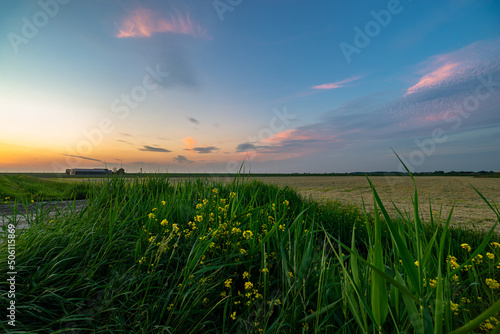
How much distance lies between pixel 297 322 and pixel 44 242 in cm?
308

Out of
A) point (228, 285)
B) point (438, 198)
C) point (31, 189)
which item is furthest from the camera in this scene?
point (438, 198)

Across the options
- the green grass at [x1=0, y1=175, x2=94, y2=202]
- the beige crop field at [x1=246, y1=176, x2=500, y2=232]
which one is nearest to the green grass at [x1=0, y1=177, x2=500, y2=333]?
the beige crop field at [x1=246, y1=176, x2=500, y2=232]

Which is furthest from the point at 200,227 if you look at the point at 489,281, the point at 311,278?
the point at 489,281

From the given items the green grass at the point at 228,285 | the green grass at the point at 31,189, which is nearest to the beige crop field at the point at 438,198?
the green grass at the point at 228,285

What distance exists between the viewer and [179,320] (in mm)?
2178

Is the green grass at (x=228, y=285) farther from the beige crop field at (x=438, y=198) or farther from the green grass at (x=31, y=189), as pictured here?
the green grass at (x=31, y=189)

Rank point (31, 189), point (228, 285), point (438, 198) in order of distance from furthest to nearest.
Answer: point (438, 198)
point (31, 189)
point (228, 285)

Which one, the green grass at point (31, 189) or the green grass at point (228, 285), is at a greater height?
the green grass at point (31, 189)

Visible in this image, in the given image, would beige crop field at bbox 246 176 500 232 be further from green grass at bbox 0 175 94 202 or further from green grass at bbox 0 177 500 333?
green grass at bbox 0 175 94 202

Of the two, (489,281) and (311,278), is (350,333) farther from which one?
(489,281)

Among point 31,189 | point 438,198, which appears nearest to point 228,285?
point 31,189

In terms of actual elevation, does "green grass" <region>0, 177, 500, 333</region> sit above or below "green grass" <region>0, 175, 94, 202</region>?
below

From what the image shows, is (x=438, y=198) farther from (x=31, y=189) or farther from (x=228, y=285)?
(x=31, y=189)

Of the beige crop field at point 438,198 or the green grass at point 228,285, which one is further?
the beige crop field at point 438,198
